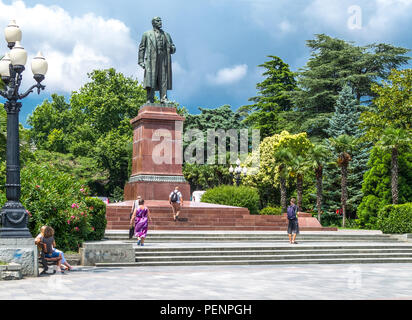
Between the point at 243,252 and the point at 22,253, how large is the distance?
689 centimetres

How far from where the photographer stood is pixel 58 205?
15.7 meters

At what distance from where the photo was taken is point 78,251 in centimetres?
1588

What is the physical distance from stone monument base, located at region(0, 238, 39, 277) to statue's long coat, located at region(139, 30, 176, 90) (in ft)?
54.5

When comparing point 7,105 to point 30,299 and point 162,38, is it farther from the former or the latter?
point 162,38

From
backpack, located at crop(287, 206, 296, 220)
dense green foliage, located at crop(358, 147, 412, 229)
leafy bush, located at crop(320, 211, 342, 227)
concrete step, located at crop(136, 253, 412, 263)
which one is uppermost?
dense green foliage, located at crop(358, 147, 412, 229)

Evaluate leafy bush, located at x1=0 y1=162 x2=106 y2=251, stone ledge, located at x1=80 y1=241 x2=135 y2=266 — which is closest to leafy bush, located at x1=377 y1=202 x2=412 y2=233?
leafy bush, located at x1=0 y1=162 x2=106 y2=251

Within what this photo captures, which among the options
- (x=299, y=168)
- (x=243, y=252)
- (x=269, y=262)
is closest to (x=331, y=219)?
(x=299, y=168)

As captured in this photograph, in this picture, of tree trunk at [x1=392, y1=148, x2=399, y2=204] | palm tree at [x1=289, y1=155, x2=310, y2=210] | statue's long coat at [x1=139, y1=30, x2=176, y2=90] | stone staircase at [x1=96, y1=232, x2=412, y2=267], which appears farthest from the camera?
palm tree at [x1=289, y1=155, x2=310, y2=210]

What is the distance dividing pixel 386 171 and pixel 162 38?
19.4m

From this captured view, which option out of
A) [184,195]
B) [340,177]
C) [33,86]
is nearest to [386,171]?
[340,177]

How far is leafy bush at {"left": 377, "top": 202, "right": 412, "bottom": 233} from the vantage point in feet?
81.9

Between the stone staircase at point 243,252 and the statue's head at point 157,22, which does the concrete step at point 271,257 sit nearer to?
the stone staircase at point 243,252

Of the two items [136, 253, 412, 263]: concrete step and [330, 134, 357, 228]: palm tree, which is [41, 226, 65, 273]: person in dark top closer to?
[136, 253, 412, 263]: concrete step
